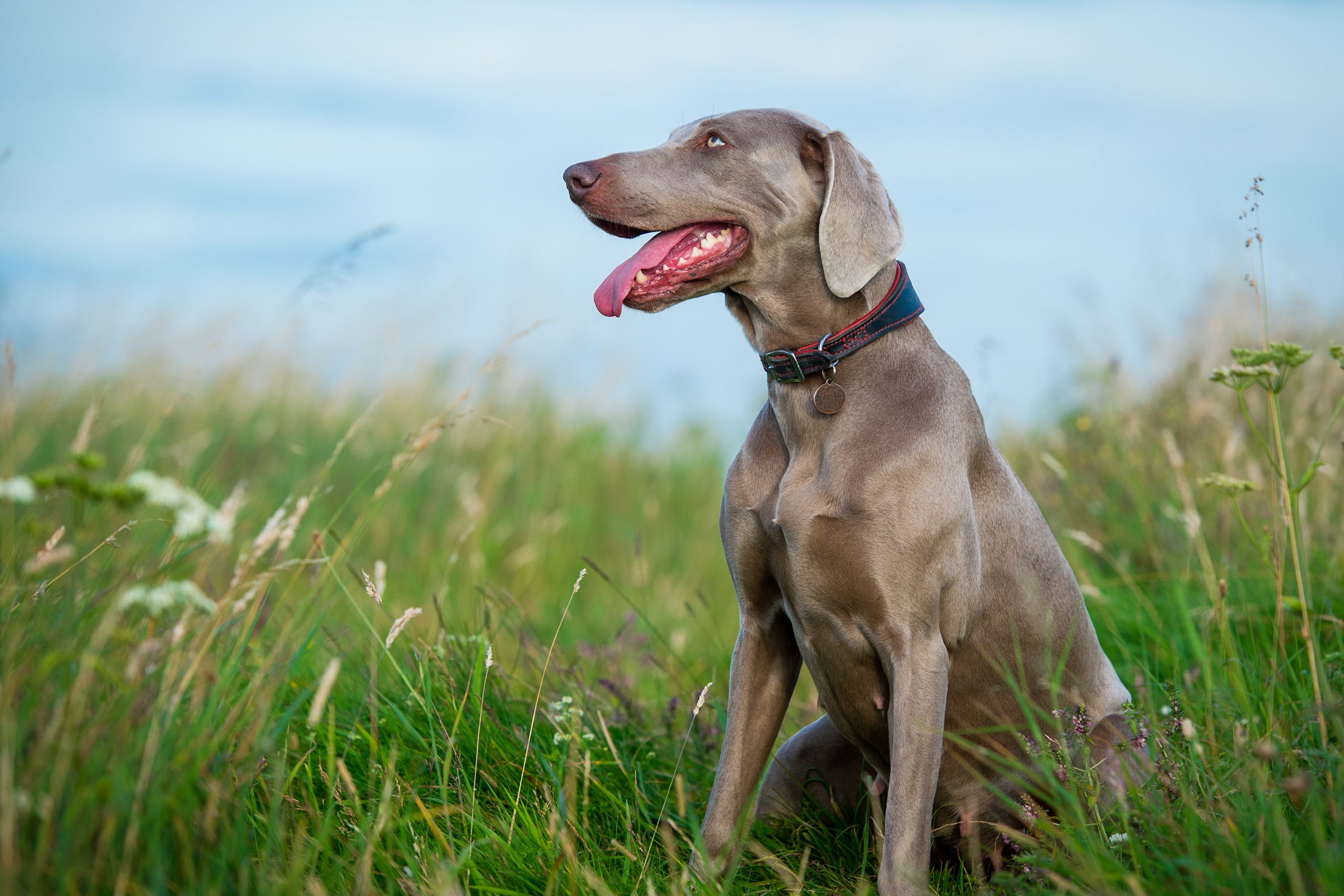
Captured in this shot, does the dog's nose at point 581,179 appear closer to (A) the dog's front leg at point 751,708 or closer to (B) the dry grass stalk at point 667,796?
(A) the dog's front leg at point 751,708

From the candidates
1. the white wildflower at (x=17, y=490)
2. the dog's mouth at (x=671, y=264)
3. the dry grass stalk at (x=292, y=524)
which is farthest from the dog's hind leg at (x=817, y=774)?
the white wildflower at (x=17, y=490)

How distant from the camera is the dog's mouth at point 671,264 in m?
2.71

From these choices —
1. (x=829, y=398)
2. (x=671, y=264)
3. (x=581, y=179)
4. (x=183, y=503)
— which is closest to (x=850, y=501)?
(x=829, y=398)

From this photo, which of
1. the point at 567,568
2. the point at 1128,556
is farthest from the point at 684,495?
the point at 1128,556

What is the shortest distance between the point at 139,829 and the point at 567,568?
195 inches

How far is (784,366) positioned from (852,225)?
1.20 feet

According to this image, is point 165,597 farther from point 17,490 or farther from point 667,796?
point 667,796

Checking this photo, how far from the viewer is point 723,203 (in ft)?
9.03

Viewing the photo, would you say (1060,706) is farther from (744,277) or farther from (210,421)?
(210,421)

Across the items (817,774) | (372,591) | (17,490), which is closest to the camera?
(17,490)

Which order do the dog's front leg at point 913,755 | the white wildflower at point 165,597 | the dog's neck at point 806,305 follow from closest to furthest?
the white wildflower at point 165,597
the dog's front leg at point 913,755
the dog's neck at point 806,305

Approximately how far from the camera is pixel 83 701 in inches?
69.7

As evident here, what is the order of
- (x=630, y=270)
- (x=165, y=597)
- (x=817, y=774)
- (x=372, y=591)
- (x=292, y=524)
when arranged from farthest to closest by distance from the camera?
(x=817, y=774) < (x=630, y=270) < (x=372, y=591) < (x=292, y=524) < (x=165, y=597)

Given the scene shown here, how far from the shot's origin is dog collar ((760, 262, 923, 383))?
2.66 m
